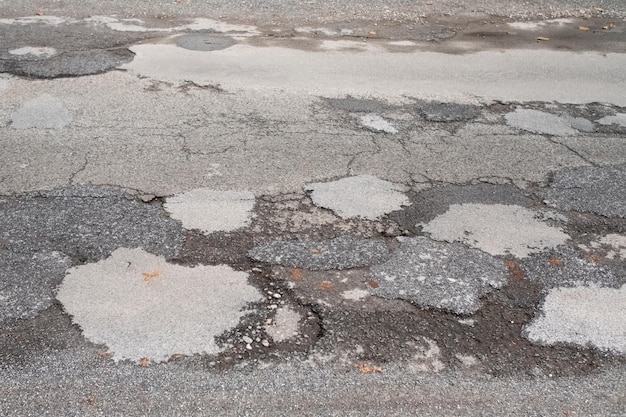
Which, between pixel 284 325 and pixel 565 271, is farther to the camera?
pixel 565 271

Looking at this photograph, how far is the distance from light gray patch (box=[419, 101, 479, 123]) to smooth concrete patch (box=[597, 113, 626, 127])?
131 centimetres

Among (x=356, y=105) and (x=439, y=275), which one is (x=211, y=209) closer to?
(x=439, y=275)

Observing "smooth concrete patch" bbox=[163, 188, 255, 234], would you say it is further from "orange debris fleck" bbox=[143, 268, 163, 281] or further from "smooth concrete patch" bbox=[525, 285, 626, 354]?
"smooth concrete patch" bbox=[525, 285, 626, 354]

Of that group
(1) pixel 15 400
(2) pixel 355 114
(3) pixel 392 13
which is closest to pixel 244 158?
(2) pixel 355 114

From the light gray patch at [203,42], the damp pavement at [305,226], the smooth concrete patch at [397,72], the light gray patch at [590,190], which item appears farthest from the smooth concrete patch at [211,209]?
the light gray patch at [203,42]

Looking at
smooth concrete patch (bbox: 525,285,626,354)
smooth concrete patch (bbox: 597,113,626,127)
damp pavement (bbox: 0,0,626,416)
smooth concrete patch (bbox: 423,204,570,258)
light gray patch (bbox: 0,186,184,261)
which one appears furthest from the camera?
smooth concrete patch (bbox: 597,113,626,127)

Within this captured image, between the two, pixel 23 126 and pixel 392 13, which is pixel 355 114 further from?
pixel 392 13

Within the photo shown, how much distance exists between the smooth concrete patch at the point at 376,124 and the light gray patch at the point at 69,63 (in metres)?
2.96

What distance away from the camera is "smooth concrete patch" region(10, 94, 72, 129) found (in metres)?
6.12

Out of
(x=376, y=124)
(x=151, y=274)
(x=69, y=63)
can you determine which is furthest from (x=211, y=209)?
(x=69, y=63)

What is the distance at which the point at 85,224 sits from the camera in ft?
15.3

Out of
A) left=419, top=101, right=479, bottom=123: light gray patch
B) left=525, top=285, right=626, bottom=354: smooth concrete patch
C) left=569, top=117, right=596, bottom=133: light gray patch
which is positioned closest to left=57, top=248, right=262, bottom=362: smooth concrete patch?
left=525, top=285, right=626, bottom=354: smooth concrete patch

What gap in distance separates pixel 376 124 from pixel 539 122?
1703 mm

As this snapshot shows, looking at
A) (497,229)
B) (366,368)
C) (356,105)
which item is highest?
(356,105)
